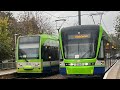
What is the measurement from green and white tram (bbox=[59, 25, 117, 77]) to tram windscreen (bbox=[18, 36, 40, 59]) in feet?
13.5

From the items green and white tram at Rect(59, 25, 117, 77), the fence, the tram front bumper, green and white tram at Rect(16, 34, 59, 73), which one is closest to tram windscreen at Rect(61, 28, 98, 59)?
green and white tram at Rect(59, 25, 117, 77)

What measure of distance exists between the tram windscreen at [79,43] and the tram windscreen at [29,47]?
417 cm

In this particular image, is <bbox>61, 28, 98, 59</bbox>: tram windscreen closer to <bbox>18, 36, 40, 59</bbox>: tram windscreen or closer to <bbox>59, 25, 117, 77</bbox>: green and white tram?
<bbox>59, 25, 117, 77</bbox>: green and white tram

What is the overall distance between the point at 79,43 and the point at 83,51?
503mm

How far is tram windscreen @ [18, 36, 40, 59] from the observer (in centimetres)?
1972

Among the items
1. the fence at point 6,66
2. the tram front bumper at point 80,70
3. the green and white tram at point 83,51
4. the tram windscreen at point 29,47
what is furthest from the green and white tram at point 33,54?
the fence at point 6,66

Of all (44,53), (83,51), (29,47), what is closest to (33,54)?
(29,47)

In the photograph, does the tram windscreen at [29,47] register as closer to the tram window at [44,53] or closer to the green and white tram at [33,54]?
the green and white tram at [33,54]

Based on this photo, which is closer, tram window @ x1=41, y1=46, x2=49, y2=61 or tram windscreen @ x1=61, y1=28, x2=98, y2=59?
tram windscreen @ x1=61, y1=28, x2=98, y2=59

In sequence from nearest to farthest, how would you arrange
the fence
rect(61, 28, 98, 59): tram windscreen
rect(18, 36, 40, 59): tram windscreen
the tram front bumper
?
the tram front bumper < rect(61, 28, 98, 59): tram windscreen < rect(18, 36, 40, 59): tram windscreen < the fence

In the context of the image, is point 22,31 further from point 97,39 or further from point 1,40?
point 97,39
